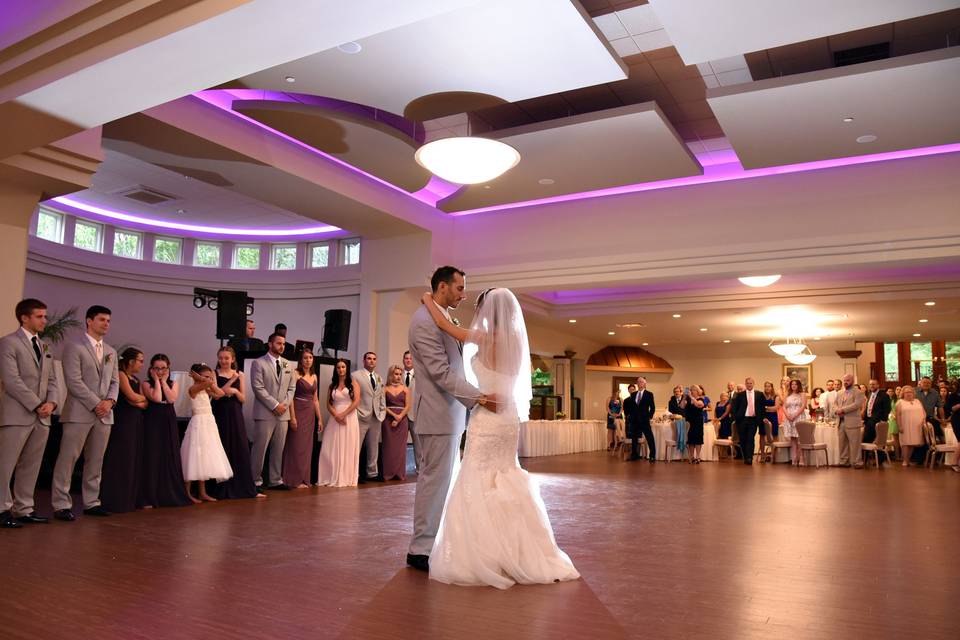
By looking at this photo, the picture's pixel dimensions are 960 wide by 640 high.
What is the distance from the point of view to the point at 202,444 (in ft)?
22.2

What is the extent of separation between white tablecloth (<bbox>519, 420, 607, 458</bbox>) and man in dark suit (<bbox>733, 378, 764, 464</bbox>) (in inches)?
158

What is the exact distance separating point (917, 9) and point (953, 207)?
4.29 metres

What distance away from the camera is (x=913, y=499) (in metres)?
7.76

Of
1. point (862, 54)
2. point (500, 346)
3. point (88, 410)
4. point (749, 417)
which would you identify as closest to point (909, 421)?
point (749, 417)

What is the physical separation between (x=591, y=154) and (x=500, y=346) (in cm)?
558

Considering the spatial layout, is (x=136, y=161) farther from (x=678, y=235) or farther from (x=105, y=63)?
(x=678, y=235)

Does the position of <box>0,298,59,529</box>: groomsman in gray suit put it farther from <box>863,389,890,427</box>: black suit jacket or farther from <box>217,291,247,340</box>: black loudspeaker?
<box>863,389,890,427</box>: black suit jacket

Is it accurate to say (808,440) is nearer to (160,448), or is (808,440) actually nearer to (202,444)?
(202,444)

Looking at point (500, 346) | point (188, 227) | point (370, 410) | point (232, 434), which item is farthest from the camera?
point (188, 227)

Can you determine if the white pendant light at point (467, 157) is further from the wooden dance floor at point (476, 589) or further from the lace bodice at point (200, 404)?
the wooden dance floor at point (476, 589)

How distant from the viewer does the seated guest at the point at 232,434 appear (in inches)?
280

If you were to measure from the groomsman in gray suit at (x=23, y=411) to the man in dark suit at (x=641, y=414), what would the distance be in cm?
1072

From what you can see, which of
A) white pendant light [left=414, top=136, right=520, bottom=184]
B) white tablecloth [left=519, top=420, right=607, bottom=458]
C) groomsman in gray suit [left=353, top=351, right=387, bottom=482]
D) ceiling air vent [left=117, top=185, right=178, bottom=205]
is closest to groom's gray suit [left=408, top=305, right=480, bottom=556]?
white pendant light [left=414, top=136, right=520, bottom=184]

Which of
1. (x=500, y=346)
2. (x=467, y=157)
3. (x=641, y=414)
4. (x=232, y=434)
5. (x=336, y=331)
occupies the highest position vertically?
(x=467, y=157)
